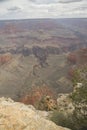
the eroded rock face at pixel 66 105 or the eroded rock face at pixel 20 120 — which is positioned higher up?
the eroded rock face at pixel 20 120

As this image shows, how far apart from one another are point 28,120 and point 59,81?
156859 mm

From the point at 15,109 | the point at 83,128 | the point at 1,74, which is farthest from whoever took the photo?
the point at 1,74

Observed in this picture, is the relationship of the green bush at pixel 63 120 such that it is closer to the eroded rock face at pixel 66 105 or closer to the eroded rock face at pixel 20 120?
the eroded rock face at pixel 66 105

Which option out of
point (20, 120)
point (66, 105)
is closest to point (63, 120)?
point (20, 120)

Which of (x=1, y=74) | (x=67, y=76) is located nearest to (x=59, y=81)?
(x=67, y=76)

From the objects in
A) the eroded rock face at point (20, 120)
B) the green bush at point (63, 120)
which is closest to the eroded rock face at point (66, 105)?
the green bush at point (63, 120)

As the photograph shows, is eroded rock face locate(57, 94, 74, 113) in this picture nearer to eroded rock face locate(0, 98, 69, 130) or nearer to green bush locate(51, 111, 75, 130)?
green bush locate(51, 111, 75, 130)

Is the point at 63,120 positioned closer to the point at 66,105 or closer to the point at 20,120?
the point at 20,120

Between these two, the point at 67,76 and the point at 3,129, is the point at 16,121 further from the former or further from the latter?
the point at 67,76

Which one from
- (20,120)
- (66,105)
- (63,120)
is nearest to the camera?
(20,120)

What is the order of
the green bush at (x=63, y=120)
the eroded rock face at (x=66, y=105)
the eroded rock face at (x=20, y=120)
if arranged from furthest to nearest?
the eroded rock face at (x=66, y=105)
the green bush at (x=63, y=120)
the eroded rock face at (x=20, y=120)

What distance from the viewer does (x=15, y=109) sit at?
15.7 meters

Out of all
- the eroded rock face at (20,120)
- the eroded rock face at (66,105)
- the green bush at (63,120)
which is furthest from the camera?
the eroded rock face at (66,105)

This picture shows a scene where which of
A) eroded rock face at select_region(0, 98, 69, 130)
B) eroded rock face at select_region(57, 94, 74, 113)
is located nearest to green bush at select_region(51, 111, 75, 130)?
eroded rock face at select_region(57, 94, 74, 113)
